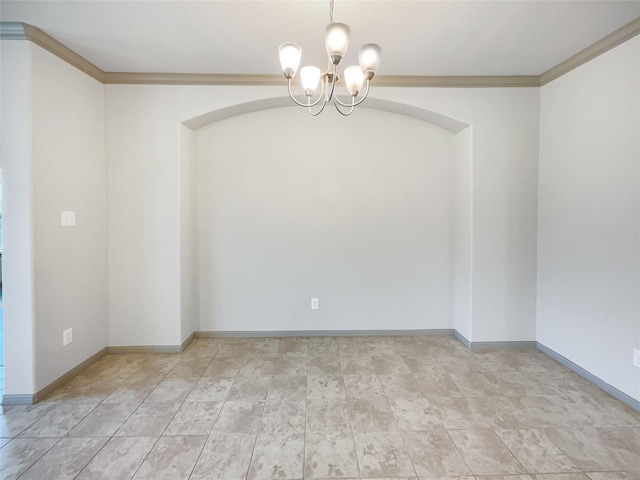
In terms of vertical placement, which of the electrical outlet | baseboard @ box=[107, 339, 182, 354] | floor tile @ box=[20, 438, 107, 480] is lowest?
floor tile @ box=[20, 438, 107, 480]

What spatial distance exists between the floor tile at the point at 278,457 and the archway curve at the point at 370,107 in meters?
2.79

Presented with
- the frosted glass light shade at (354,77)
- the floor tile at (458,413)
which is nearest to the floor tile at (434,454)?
the floor tile at (458,413)

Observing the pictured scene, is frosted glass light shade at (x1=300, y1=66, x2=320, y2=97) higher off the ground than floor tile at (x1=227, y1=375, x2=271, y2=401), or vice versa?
frosted glass light shade at (x1=300, y1=66, x2=320, y2=97)

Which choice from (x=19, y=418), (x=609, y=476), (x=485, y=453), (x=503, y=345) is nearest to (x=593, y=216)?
(x=503, y=345)

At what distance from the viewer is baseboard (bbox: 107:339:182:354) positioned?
3145 millimetres

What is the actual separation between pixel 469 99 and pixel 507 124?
0.44 metres

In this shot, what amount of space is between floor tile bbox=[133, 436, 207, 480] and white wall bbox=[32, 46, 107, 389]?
1238mm

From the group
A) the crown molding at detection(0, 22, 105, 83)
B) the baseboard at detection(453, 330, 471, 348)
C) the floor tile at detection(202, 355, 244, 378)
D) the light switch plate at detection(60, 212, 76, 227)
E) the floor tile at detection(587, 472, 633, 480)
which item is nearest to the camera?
the floor tile at detection(587, 472, 633, 480)

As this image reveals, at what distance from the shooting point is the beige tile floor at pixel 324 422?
5.64ft

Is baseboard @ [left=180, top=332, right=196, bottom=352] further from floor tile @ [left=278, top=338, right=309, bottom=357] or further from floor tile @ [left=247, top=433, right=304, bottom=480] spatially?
floor tile @ [left=247, top=433, right=304, bottom=480]

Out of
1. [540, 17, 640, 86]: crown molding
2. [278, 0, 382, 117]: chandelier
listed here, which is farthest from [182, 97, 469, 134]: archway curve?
[278, 0, 382, 117]: chandelier

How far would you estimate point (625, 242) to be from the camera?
90.5 inches

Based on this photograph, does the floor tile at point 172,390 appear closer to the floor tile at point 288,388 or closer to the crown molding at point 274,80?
the floor tile at point 288,388

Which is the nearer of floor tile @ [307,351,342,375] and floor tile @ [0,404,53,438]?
floor tile @ [0,404,53,438]
